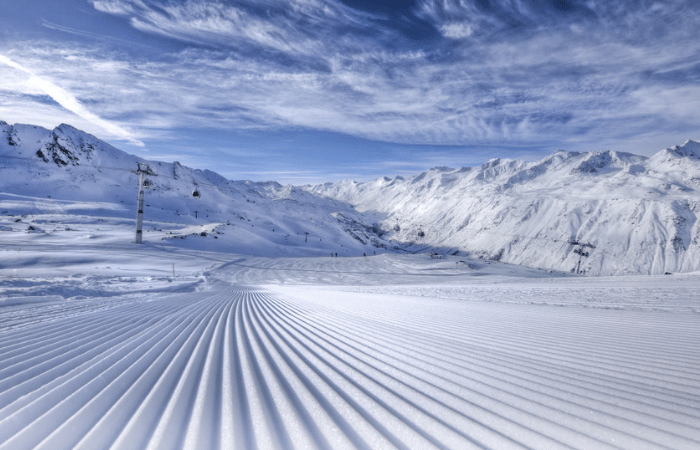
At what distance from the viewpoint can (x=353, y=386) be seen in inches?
122

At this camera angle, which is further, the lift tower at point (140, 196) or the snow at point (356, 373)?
the lift tower at point (140, 196)

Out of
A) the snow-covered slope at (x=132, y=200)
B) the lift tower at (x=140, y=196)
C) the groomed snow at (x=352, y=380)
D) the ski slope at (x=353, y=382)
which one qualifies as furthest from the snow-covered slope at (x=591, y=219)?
the ski slope at (x=353, y=382)

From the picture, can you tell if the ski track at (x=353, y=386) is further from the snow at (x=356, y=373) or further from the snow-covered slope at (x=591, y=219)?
the snow-covered slope at (x=591, y=219)

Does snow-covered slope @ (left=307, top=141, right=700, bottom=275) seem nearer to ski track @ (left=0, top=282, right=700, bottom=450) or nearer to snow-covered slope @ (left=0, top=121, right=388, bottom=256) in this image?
snow-covered slope @ (left=0, top=121, right=388, bottom=256)

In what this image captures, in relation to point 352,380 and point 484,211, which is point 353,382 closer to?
point 352,380

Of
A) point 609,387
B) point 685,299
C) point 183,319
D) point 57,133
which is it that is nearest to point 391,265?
point 685,299

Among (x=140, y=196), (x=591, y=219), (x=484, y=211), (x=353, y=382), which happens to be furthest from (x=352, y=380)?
(x=484, y=211)

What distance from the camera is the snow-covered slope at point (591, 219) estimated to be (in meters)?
83.8

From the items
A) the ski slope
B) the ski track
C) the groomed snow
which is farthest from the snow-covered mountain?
the ski track

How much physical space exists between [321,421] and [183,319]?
570 centimetres

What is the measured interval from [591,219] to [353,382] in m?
121

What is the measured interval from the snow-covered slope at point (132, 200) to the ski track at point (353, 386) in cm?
4123

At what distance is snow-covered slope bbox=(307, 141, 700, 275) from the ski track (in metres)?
96.7

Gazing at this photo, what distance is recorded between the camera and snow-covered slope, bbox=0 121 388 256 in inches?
2039
